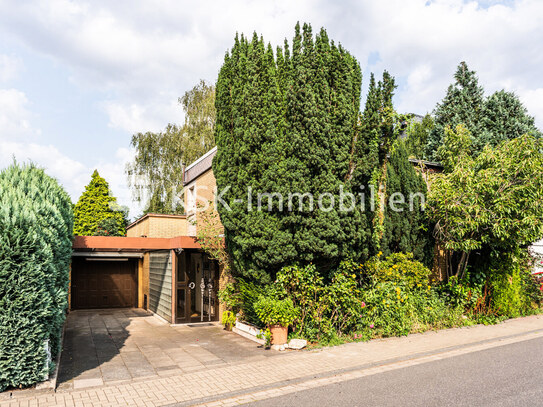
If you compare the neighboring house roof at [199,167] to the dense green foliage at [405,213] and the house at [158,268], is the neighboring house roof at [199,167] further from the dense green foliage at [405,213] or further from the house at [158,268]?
the dense green foliage at [405,213]

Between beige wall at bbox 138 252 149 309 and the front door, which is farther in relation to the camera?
beige wall at bbox 138 252 149 309

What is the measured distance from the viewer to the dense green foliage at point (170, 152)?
2561 centimetres

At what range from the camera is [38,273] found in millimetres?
5832

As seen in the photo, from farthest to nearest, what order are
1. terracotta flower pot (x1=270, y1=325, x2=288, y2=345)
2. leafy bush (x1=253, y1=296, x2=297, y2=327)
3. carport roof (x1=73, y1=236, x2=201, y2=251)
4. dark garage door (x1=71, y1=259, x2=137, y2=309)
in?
dark garage door (x1=71, y1=259, x2=137, y2=309) < carport roof (x1=73, y1=236, x2=201, y2=251) < terracotta flower pot (x1=270, y1=325, x2=288, y2=345) < leafy bush (x1=253, y1=296, x2=297, y2=327)

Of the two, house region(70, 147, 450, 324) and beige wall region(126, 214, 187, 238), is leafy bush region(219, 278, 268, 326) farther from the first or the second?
beige wall region(126, 214, 187, 238)

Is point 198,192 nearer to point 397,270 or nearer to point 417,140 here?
point 397,270

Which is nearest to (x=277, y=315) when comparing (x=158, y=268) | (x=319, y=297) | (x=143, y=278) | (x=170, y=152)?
(x=319, y=297)

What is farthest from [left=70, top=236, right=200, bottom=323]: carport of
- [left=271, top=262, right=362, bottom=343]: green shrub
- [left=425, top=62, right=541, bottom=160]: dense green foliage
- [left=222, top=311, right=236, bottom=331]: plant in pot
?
[left=425, top=62, right=541, bottom=160]: dense green foliage

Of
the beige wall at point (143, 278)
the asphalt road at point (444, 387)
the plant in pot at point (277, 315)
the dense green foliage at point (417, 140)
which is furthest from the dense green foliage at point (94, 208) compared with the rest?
the asphalt road at point (444, 387)

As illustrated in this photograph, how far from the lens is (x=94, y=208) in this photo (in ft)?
102

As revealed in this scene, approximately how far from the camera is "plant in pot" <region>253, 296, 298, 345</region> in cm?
832

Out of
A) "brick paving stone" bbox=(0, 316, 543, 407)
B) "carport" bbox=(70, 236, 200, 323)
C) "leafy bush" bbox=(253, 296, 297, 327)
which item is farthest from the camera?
"carport" bbox=(70, 236, 200, 323)

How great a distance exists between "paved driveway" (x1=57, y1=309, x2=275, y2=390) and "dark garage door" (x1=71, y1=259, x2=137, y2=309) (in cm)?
525

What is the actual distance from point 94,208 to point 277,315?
27.0m
